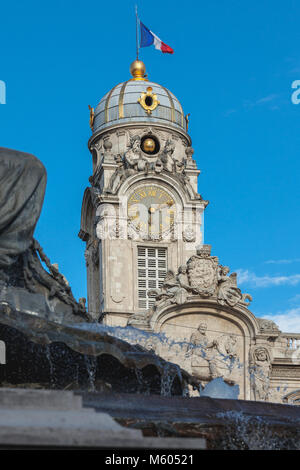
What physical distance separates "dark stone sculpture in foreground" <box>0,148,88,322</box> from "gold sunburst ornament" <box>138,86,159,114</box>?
3401 centimetres

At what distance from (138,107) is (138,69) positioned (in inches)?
150

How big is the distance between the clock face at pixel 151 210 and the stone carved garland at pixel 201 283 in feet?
19.1

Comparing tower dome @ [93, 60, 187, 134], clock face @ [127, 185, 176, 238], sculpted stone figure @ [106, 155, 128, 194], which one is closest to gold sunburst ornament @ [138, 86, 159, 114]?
tower dome @ [93, 60, 187, 134]

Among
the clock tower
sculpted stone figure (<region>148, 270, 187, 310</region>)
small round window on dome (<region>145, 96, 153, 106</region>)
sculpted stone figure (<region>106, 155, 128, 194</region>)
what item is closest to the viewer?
sculpted stone figure (<region>148, 270, 187, 310</region>)

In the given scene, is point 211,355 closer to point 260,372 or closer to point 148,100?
point 260,372

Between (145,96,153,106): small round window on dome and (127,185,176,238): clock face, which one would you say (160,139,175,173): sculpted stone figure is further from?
(145,96,153,106): small round window on dome

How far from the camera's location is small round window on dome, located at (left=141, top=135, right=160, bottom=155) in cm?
4597

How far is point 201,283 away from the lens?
38.6 metres

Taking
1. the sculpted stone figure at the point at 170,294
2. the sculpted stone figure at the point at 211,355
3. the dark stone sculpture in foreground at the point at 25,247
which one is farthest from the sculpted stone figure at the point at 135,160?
the dark stone sculpture in foreground at the point at 25,247

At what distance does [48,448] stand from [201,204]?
38.0 m

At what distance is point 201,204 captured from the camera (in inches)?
1781

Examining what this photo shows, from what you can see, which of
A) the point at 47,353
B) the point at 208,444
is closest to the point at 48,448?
the point at 208,444

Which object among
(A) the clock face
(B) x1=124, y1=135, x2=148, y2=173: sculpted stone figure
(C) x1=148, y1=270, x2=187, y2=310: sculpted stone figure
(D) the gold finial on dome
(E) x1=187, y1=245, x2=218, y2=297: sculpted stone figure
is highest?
(D) the gold finial on dome
